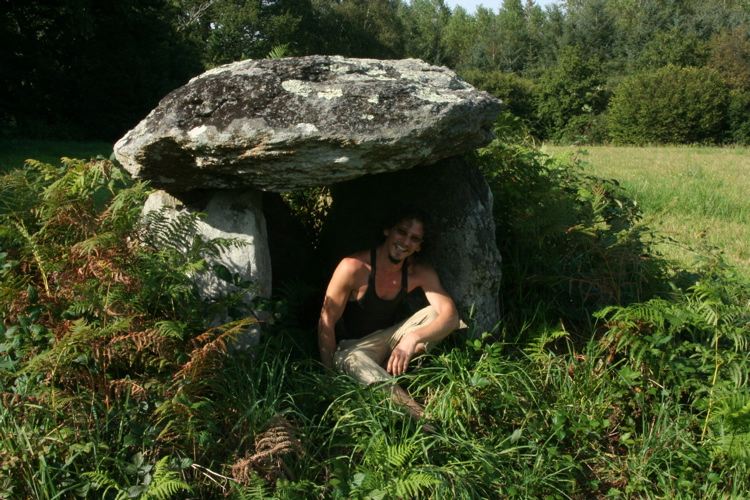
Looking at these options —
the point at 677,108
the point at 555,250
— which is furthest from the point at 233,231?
the point at 677,108

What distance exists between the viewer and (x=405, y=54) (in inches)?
2242

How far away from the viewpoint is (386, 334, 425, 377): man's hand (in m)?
4.49

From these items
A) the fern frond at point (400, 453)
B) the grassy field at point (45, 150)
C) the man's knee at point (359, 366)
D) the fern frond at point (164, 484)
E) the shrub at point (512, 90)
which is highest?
the shrub at point (512, 90)

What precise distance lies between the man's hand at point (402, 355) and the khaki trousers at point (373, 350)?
0.05 meters

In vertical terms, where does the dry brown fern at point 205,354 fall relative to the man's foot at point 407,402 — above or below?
above

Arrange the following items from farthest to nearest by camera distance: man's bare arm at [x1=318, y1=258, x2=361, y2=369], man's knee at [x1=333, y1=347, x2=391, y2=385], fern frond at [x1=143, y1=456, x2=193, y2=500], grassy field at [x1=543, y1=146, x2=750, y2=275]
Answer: grassy field at [x1=543, y1=146, x2=750, y2=275] < man's bare arm at [x1=318, y1=258, x2=361, y2=369] < man's knee at [x1=333, y1=347, x2=391, y2=385] < fern frond at [x1=143, y1=456, x2=193, y2=500]

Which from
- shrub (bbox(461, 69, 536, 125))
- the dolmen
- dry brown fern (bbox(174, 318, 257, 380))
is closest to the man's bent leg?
the dolmen

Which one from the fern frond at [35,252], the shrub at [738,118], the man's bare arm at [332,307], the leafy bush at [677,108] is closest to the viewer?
the fern frond at [35,252]

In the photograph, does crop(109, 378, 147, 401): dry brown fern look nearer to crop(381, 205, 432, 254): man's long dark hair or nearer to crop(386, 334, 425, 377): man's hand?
crop(386, 334, 425, 377): man's hand

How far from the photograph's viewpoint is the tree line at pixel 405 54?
69.2ft

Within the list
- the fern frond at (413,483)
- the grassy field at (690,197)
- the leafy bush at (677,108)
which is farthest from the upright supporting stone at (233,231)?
the leafy bush at (677,108)

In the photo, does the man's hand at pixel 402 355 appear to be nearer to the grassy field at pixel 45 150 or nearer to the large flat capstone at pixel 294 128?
the large flat capstone at pixel 294 128

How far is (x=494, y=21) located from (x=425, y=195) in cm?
8798

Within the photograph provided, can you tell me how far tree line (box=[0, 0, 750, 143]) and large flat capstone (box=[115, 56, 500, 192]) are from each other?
5.79 ft
